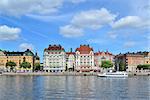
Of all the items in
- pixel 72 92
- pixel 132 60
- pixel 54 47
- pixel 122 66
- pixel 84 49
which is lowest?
pixel 72 92

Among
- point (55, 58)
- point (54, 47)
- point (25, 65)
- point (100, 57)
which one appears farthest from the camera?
point (100, 57)

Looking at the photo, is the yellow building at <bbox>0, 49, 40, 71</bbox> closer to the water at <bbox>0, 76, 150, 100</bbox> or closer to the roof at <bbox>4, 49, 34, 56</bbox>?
the roof at <bbox>4, 49, 34, 56</bbox>

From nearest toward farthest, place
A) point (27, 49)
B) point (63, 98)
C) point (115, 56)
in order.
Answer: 1. point (63, 98)
2. point (27, 49)
3. point (115, 56)

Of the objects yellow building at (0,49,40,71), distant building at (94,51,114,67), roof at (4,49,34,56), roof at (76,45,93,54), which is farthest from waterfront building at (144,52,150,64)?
roof at (4,49,34,56)

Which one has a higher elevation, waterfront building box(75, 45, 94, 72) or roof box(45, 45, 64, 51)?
roof box(45, 45, 64, 51)

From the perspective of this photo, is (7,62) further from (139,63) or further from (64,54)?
(139,63)

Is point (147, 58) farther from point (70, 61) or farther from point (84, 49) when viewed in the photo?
point (70, 61)

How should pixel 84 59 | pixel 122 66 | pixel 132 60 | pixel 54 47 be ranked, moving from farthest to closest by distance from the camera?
1. pixel 122 66
2. pixel 132 60
3. pixel 54 47
4. pixel 84 59

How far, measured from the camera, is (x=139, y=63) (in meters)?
170

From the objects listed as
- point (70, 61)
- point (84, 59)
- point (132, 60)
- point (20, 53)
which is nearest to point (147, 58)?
point (132, 60)

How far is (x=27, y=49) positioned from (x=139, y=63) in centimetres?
5066

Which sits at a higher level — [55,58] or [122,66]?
[55,58]

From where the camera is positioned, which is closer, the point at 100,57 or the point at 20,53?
the point at 20,53

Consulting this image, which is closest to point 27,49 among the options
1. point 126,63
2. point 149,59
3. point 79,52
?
point 79,52
